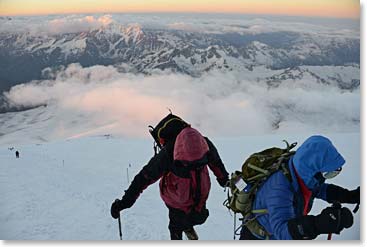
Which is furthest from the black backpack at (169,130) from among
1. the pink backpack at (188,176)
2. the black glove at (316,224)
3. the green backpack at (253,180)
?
the black glove at (316,224)

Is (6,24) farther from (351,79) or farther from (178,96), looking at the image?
(178,96)

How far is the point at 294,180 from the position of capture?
4.86 ft

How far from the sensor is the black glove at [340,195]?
1786 mm

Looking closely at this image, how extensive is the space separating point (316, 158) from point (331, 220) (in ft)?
0.77

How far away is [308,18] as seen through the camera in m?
3.08

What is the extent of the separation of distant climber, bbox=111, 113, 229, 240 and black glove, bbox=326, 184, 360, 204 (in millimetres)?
668

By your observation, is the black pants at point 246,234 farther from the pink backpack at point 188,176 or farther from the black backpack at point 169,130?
the black backpack at point 169,130

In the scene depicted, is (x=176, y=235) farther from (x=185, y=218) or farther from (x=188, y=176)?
(x=188, y=176)

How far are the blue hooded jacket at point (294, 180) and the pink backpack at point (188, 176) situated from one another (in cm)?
57

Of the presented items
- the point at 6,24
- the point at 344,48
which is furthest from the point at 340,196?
the point at 6,24

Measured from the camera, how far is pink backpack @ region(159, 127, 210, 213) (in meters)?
1.99

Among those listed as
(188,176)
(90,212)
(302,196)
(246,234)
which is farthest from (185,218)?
(90,212)

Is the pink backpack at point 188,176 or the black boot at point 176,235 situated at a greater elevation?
the pink backpack at point 188,176

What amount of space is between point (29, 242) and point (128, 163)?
699cm
